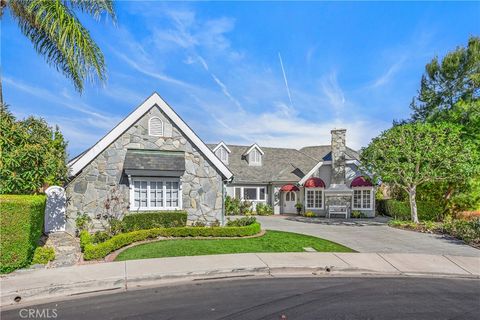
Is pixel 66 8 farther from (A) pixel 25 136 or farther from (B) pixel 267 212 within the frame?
(B) pixel 267 212

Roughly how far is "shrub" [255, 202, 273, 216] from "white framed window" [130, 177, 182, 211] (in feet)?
43.7

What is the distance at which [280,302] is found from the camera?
701 centimetres

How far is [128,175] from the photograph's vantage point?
15.6m

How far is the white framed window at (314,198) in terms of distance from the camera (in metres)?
27.8

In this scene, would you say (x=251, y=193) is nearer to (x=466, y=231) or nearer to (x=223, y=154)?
(x=223, y=154)

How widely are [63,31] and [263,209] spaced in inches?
810

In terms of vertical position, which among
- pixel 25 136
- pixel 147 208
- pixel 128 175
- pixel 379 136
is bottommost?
pixel 147 208

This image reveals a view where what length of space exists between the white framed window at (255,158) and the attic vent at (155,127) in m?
15.9

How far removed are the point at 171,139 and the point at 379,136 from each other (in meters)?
13.7

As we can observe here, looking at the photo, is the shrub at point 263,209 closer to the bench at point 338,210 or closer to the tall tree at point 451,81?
the bench at point 338,210

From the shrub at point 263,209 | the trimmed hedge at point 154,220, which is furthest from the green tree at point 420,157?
the trimmed hedge at point 154,220

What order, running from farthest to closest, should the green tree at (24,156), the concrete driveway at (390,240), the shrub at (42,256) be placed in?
1. the concrete driveway at (390,240)
2. the green tree at (24,156)
3. the shrub at (42,256)

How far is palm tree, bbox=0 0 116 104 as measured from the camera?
40.7ft

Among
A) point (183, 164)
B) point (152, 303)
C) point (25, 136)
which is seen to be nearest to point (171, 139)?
point (183, 164)
